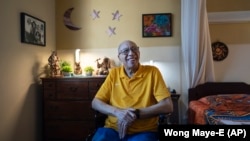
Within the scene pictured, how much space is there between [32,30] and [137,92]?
64.3 inches

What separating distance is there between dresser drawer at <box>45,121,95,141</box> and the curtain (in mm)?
1409

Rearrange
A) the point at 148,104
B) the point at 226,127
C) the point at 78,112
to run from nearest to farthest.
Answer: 1. the point at 226,127
2. the point at 148,104
3. the point at 78,112

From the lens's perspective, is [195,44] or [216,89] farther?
[216,89]

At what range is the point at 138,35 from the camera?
10.6 ft

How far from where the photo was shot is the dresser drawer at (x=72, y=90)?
2781 mm

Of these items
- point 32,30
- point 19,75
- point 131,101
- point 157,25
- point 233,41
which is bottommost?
point 131,101

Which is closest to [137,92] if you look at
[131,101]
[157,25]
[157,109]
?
[131,101]

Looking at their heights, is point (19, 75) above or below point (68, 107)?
above

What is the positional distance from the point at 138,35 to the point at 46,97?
146 centimetres

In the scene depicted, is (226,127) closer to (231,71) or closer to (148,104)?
(148,104)

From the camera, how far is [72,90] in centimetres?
280

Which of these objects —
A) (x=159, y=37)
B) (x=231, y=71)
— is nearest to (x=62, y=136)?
(x=159, y=37)

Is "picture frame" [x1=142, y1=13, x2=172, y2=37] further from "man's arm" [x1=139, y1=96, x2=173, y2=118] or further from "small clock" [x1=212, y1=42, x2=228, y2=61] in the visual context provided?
"man's arm" [x1=139, y1=96, x2=173, y2=118]

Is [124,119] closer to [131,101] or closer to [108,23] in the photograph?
[131,101]
